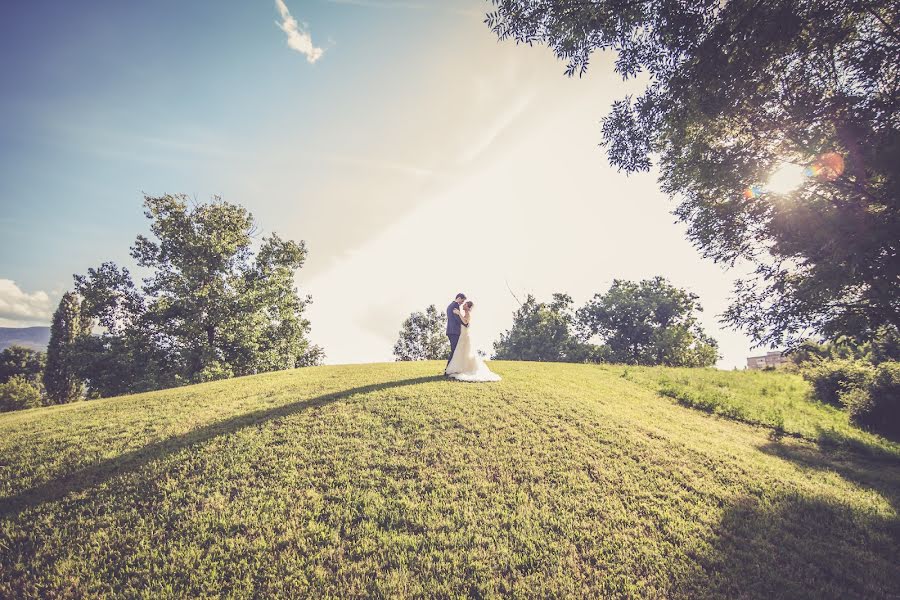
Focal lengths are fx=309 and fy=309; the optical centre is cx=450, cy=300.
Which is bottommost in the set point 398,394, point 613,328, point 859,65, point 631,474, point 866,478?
point 866,478

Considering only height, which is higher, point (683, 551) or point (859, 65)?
point (859, 65)

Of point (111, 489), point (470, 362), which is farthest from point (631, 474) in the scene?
point (111, 489)

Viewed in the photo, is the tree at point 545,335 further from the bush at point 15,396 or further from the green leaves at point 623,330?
the bush at point 15,396

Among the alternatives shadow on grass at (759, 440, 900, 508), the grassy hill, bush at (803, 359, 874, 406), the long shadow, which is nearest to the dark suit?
the grassy hill

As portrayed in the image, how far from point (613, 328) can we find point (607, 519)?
42349mm

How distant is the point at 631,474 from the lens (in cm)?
618

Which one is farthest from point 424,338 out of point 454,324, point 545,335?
point 454,324

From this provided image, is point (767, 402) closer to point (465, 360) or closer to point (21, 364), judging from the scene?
point (465, 360)

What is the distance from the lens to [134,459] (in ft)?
20.9

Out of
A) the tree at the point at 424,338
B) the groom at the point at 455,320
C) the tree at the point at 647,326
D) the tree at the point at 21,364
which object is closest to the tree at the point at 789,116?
the groom at the point at 455,320

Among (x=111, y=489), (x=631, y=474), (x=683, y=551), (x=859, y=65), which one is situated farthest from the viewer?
(x=859, y=65)

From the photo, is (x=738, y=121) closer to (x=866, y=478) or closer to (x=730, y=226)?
(x=730, y=226)

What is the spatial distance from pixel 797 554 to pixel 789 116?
9112 millimetres

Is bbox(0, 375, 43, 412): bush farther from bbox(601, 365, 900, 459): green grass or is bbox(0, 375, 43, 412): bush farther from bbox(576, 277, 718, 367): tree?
bbox(576, 277, 718, 367): tree
